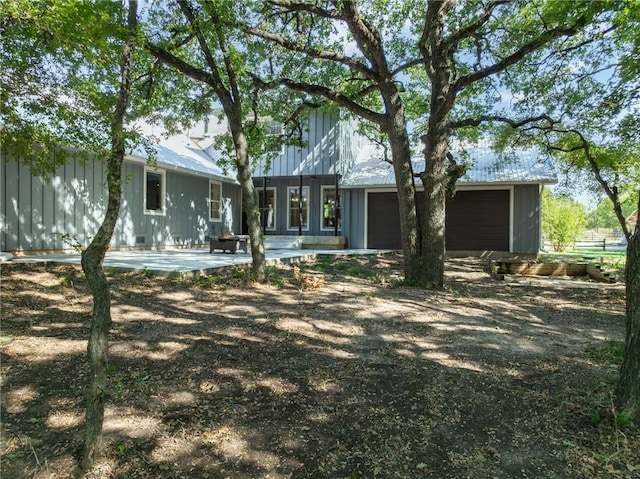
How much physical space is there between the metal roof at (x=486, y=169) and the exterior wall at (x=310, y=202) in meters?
Answer: 1.28

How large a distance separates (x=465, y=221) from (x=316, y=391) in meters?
13.5

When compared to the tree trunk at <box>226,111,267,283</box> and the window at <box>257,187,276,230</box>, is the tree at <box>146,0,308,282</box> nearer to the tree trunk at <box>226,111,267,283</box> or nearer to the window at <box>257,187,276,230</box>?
the tree trunk at <box>226,111,267,283</box>

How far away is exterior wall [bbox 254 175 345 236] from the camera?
17.1 meters

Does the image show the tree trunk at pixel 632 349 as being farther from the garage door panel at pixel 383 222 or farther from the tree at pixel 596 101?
the garage door panel at pixel 383 222

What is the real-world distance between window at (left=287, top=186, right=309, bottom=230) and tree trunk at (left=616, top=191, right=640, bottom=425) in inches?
579

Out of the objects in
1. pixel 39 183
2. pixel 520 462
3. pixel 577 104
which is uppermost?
pixel 577 104

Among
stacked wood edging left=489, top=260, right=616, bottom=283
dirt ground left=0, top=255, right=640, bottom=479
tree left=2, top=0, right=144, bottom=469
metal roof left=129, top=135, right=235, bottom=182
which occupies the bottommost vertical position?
dirt ground left=0, top=255, right=640, bottom=479

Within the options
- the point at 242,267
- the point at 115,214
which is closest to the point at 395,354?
the point at 115,214

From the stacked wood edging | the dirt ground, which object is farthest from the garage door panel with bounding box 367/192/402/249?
the dirt ground

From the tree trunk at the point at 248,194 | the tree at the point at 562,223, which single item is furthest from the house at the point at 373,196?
the tree trunk at the point at 248,194

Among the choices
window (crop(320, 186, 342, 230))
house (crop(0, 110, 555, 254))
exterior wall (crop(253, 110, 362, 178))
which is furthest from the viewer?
window (crop(320, 186, 342, 230))

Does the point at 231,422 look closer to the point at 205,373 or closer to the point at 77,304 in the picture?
the point at 205,373

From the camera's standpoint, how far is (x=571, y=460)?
232 cm

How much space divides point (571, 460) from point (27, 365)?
4.11m
